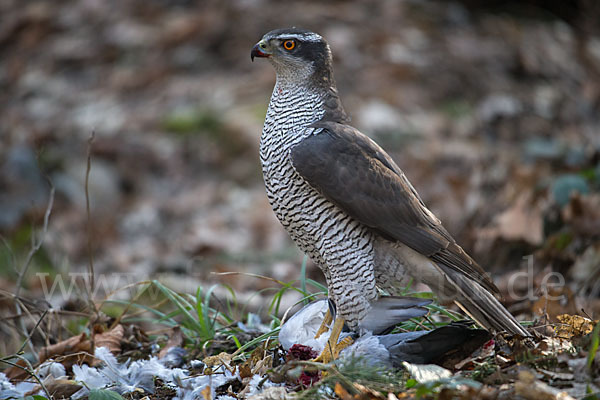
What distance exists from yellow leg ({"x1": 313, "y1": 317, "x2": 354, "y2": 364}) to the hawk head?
137 cm

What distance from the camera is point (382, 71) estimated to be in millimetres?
9641

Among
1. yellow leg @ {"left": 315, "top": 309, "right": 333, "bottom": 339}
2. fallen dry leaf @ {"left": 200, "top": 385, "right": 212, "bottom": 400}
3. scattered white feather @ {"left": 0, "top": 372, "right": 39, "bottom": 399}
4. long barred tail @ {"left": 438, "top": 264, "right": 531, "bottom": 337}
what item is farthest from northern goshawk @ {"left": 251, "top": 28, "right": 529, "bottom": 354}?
scattered white feather @ {"left": 0, "top": 372, "right": 39, "bottom": 399}

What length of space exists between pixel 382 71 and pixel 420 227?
647cm

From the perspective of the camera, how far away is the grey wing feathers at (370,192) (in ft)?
11.0

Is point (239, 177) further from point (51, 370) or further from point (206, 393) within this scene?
point (206, 393)

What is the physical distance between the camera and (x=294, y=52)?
3658 mm

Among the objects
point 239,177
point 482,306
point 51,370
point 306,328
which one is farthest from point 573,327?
point 239,177

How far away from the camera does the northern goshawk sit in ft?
11.1

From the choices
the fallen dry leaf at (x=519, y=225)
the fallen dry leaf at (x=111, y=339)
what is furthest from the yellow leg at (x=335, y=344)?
the fallen dry leaf at (x=519, y=225)

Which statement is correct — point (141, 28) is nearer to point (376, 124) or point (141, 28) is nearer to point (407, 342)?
point (376, 124)

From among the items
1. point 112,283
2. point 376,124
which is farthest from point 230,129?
point 112,283

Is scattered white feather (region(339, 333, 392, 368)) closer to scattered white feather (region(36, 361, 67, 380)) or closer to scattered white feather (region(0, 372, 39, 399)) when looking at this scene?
scattered white feather (region(36, 361, 67, 380))

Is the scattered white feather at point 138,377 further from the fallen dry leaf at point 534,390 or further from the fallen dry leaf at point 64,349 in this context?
the fallen dry leaf at point 534,390

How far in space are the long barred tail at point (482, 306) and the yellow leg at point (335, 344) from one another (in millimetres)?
623
